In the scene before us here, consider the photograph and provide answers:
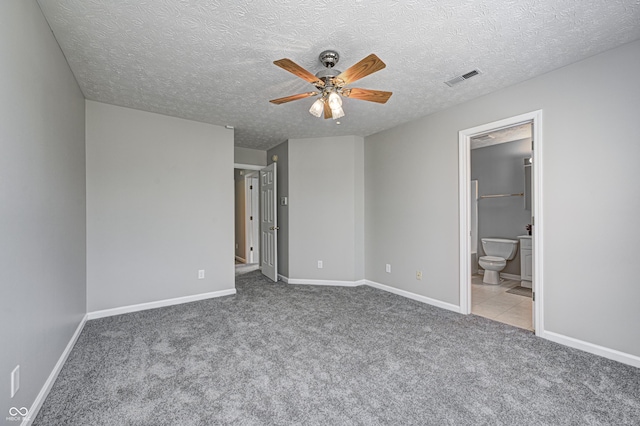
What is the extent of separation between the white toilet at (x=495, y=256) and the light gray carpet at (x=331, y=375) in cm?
182

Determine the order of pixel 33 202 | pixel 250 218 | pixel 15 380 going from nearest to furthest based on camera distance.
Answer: pixel 15 380, pixel 33 202, pixel 250 218

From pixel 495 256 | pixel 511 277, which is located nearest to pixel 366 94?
pixel 495 256

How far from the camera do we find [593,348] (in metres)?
2.37

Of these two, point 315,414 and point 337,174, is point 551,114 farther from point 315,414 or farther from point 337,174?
point 315,414

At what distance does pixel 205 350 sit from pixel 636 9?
3884 mm

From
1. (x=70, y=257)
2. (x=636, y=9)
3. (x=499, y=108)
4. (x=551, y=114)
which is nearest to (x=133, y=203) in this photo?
(x=70, y=257)

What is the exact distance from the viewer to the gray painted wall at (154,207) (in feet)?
10.7

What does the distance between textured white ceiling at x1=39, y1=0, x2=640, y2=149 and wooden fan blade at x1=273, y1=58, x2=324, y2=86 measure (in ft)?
0.82

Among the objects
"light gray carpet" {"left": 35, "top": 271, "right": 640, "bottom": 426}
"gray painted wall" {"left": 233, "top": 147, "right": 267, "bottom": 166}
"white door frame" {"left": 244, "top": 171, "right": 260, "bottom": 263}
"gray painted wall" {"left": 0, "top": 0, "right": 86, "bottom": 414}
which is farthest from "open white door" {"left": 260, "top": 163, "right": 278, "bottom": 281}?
"gray painted wall" {"left": 0, "top": 0, "right": 86, "bottom": 414}

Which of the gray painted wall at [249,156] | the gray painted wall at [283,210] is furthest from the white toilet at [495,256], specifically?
the gray painted wall at [249,156]

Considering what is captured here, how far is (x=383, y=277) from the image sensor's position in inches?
174

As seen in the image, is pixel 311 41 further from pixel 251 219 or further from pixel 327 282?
pixel 251 219

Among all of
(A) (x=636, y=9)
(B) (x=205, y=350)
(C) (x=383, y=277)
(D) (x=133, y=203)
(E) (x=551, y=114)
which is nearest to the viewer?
(A) (x=636, y=9)

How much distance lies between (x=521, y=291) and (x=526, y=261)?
57cm
